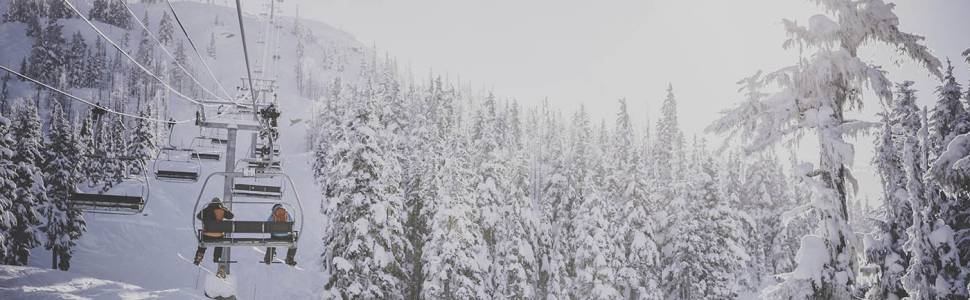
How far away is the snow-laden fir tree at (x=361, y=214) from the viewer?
82.6 ft

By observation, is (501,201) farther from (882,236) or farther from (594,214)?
(882,236)

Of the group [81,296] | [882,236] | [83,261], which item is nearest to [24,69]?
[83,261]

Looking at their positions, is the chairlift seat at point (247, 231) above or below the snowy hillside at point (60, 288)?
above

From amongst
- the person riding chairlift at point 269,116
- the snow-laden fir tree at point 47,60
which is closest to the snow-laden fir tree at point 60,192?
the person riding chairlift at point 269,116

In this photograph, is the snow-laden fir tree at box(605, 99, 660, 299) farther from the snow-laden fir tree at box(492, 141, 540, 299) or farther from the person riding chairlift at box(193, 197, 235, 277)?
the person riding chairlift at box(193, 197, 235, 277)

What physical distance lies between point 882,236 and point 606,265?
1848cm

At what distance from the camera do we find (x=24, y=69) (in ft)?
498

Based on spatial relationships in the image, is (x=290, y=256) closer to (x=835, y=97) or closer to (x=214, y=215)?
(x=214, y=215)

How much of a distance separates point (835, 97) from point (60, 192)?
53.0m

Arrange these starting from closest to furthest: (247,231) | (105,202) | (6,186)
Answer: (247,231) → (105,202) → (6,186)

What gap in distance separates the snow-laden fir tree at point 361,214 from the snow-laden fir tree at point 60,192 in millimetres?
30309

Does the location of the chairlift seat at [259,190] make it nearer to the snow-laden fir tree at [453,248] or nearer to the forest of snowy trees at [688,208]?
the forest of snowy trees at [688,208]

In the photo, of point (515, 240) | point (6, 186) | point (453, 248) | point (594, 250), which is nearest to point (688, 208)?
point (594, 250)

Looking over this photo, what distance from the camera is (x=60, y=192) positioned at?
43.8 metres
